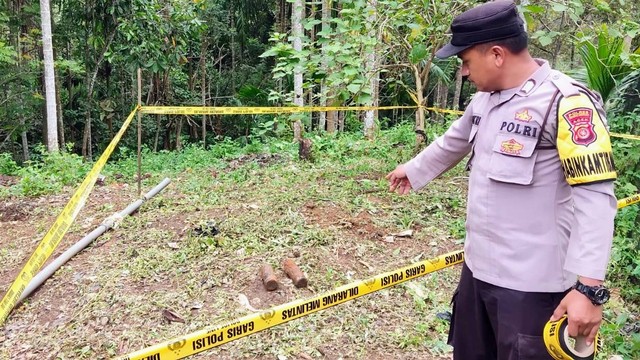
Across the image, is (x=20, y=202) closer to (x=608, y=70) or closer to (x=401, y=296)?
(x=401, y=296)

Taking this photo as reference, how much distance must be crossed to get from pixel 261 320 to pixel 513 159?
112 centimetres

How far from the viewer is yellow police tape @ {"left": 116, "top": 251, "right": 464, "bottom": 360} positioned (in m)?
1.67

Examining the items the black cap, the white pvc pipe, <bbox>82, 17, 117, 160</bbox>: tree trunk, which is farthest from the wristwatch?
<bbox>82, 17, 117, 160</bbox>: tree trunk

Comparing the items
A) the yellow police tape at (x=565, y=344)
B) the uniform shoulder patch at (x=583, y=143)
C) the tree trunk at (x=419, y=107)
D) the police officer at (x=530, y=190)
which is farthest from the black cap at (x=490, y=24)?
the tree trunk at (x=419, y=107)

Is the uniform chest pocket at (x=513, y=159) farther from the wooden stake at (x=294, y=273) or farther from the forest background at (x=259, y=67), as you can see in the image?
the forest background at (x=259, y=67)

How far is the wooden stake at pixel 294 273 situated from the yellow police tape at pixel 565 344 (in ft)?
6.91

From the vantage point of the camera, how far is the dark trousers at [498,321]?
1.60 m

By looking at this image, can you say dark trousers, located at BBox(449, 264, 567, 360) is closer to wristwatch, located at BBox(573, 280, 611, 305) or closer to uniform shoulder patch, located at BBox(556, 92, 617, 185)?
wristwatch, located at BBox(573, 280, 611, 305)

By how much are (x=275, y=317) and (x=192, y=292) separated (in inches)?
66.4

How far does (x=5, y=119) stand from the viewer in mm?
13242

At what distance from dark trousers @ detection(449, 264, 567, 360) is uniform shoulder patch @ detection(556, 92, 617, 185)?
0.45 meters

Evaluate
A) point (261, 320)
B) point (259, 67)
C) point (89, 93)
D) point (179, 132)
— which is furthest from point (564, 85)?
point (259, 67)

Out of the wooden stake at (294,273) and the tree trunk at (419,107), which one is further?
the tree trunk at (419,107)

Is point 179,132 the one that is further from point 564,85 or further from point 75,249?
point 564,85
